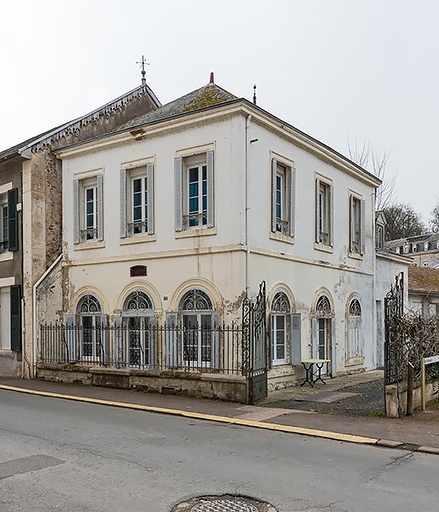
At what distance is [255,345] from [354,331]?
270 inches

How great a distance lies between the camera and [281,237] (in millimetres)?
15039

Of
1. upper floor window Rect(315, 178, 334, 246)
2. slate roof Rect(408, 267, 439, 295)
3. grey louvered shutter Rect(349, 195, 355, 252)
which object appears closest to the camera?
upper floor window Rect(315, 178, 334, 246)

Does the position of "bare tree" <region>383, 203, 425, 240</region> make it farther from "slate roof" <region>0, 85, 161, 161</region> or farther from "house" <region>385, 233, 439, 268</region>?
"slate roof" <region>0, 85, 161, 161</region>

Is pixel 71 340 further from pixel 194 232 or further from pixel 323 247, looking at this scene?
pixel 323 247

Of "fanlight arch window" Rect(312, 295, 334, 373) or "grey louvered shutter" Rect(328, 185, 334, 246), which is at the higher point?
"grey louvered shutter" Rect(328, 185, 334, 246)

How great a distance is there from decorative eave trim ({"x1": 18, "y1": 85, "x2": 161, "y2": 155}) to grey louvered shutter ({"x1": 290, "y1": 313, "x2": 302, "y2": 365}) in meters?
9.03

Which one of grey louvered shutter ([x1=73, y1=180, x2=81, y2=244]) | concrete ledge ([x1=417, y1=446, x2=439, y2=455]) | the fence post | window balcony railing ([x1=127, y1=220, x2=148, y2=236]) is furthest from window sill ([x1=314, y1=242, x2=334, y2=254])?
concrete ledge ([x1=417, y1=446, x2=439, y2=455])

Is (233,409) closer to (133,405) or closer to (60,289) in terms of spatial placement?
(133,405)

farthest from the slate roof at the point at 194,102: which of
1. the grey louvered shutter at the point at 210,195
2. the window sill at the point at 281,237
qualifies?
the window sill at the point at 281,237

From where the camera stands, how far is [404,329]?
36.6 feet

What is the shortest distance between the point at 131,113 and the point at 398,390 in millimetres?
13927

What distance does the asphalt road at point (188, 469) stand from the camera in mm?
5824

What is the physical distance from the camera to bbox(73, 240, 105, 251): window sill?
53.9 feet

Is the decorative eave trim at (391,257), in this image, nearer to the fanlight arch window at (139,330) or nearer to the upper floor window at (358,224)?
the upper floor window at (358,224)
